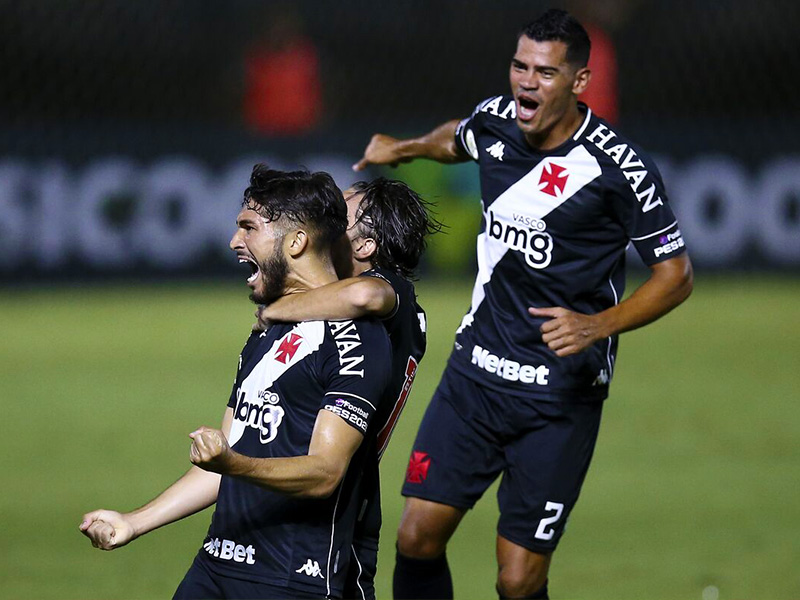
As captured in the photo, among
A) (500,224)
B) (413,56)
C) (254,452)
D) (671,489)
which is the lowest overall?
(671,489)

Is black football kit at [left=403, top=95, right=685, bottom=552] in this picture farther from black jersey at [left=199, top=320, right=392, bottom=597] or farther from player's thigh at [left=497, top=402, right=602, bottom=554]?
black jersey at [left=199, top=320, right=392, bottom=597]

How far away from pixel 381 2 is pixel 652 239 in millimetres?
10986

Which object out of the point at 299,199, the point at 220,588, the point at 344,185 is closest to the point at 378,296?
the point at 299,199

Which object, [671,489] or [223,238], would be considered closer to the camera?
[671,489]

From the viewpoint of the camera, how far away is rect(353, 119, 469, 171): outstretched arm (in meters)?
6.15

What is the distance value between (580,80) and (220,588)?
287 centimetres

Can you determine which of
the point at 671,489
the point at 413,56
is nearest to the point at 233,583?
the point at 671,489

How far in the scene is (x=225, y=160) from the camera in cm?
1398

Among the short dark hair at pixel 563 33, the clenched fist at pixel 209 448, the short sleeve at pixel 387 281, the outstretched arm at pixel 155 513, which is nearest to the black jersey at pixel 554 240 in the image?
the short dark hair at pixel 563 33

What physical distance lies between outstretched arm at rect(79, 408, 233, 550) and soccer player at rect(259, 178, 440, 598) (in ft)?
1.57

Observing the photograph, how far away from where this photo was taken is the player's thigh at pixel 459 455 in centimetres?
574

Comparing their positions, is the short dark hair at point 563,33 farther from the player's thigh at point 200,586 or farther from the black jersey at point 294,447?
the player's thigh at point 200,586

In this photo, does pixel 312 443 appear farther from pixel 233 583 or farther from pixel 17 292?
pixel 17 292

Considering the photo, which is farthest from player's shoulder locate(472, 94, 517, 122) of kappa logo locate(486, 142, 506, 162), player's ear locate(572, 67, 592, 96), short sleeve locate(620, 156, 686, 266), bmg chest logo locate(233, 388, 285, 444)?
bmg chest logo locate(233, 388, 285, 444)
